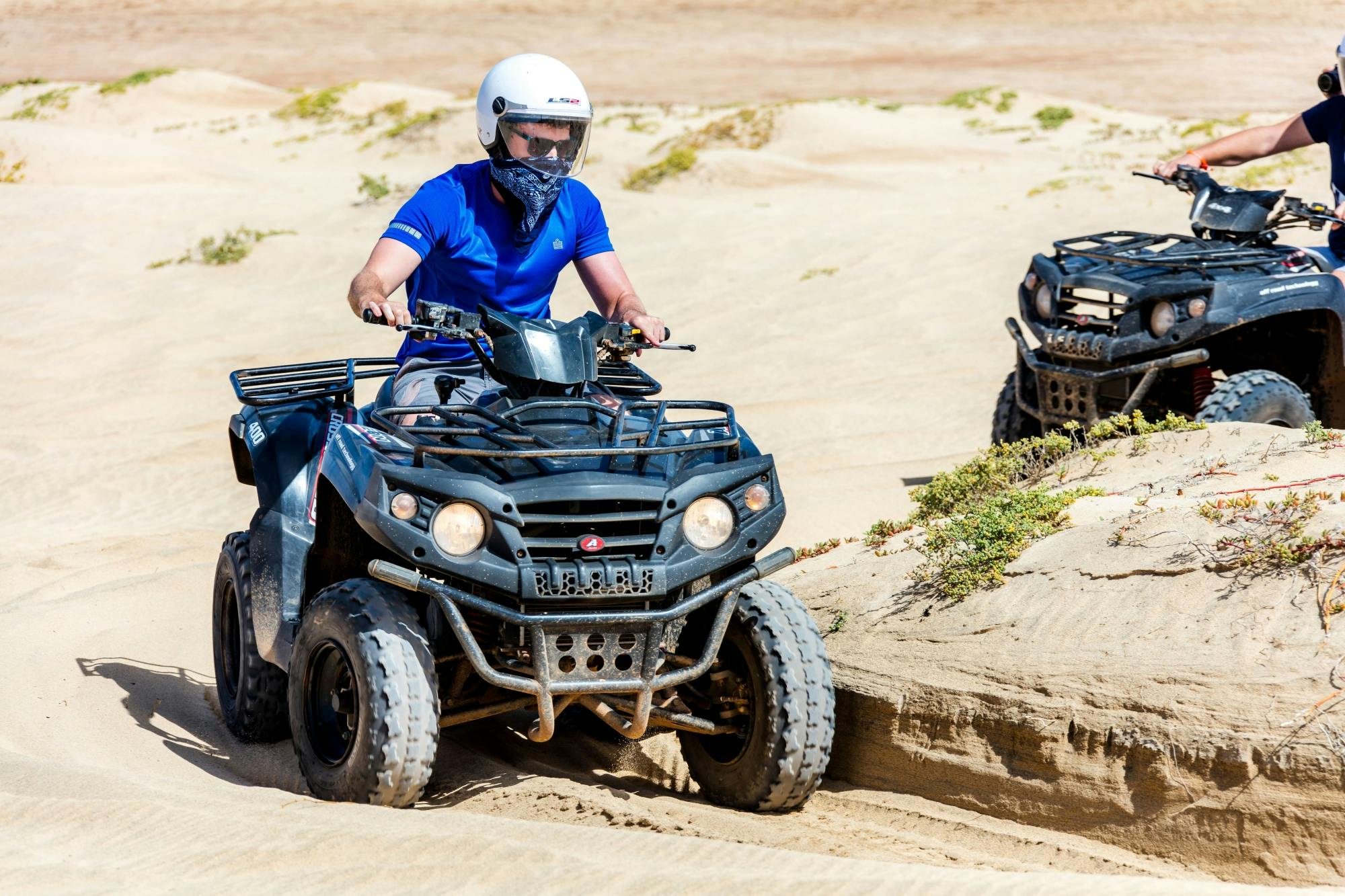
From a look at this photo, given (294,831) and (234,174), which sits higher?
(234,174)

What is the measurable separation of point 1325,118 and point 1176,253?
1.15 metres

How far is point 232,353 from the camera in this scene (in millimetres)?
14648

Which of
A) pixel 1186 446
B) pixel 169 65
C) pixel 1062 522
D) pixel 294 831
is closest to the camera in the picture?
pixel 294 831

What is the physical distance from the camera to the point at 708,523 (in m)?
4.63

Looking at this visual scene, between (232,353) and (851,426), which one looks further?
(232,353)

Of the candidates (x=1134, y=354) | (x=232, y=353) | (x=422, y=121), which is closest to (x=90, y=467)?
(x=232, y=353)

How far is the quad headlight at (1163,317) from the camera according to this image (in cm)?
782

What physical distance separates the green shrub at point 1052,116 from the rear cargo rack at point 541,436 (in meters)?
23.8

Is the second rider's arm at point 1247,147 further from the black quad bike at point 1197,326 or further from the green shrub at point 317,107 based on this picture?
the green shrub at point 317,107

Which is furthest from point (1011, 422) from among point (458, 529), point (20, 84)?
point (20, 84)

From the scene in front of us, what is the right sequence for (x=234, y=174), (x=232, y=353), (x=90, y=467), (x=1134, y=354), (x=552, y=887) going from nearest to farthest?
(x=552, y=887) < (x=1134, y=354) < (x=90, y=467) < (x=232, y=353) < (x=234, y=174)

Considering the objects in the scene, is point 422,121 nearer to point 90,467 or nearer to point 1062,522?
point 90,467

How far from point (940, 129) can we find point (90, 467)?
800 inches

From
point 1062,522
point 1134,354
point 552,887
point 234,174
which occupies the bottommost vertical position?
point 552,887
